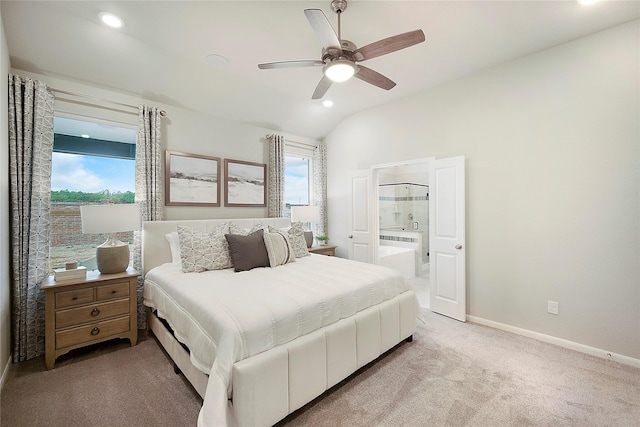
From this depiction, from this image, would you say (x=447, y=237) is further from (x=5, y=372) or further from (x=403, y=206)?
(x=5, y=372)

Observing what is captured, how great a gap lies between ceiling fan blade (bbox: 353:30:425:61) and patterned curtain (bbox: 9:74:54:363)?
9.67 ft

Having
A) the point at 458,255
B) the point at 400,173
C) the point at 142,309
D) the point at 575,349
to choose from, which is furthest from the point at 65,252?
the point at 400,173

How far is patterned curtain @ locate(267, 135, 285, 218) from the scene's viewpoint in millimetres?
4398

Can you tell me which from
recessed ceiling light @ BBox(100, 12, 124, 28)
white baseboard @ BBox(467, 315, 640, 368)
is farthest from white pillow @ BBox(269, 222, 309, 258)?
recessed ceiling light @ BBox(100, 12, 124, 28)

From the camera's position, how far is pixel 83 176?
3.07m

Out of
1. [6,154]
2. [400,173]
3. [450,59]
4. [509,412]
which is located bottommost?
[509,412]

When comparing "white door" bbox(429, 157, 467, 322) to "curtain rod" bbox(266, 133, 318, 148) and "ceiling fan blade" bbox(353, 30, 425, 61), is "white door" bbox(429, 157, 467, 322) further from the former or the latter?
"curtain rod" bbox(266, 133, 318, 148)

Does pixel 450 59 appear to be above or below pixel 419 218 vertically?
above

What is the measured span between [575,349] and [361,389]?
2.23m

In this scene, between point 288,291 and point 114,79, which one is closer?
point 288,291

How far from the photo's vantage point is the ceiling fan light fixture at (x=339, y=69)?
6.69 feet

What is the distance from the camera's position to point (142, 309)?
10.0 ft

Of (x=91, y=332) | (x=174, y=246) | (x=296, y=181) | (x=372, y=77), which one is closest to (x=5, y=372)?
(x=91, y=332)

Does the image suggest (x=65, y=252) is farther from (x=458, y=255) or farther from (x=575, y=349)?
(x=575, y=349)
